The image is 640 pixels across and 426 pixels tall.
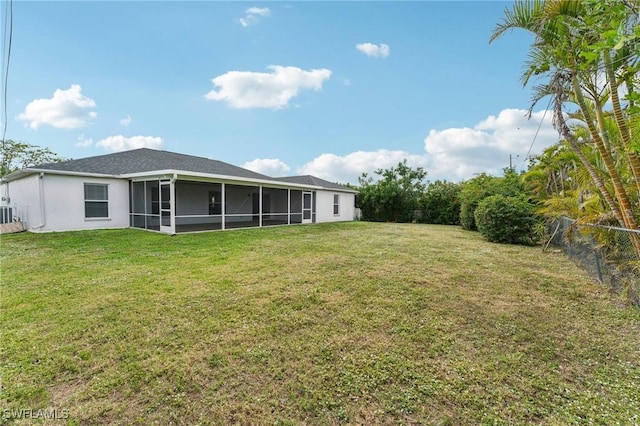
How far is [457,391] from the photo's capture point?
2402 millimetres

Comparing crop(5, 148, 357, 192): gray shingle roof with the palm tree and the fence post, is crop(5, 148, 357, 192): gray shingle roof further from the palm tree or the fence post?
the fence post

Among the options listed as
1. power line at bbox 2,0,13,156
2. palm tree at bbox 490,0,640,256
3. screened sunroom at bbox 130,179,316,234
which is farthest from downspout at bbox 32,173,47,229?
palm tree at bbox 490,0,640,256

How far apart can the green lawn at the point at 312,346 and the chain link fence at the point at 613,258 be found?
0.28m

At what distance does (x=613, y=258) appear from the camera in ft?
16.9

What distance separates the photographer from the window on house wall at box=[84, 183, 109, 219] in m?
11.5

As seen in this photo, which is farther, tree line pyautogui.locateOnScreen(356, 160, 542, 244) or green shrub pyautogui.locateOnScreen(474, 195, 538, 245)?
tree line pyautogui.locateOnScreen(356, 160, 542, 244)

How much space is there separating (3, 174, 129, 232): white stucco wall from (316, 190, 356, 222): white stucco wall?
10796mm

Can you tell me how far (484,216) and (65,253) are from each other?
1335cm

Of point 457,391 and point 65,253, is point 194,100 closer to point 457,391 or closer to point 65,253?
point 65,253

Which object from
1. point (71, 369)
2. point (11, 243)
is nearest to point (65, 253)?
point (11, 243)

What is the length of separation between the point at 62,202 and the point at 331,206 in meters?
14.0

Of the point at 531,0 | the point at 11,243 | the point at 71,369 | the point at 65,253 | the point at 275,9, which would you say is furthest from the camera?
the point at 275,9

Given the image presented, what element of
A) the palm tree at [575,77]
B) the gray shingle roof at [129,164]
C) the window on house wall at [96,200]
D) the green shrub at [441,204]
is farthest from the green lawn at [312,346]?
the green shrub at [441,204]

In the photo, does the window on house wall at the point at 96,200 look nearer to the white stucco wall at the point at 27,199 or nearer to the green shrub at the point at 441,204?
the white stucco wall at the point at 27,199
